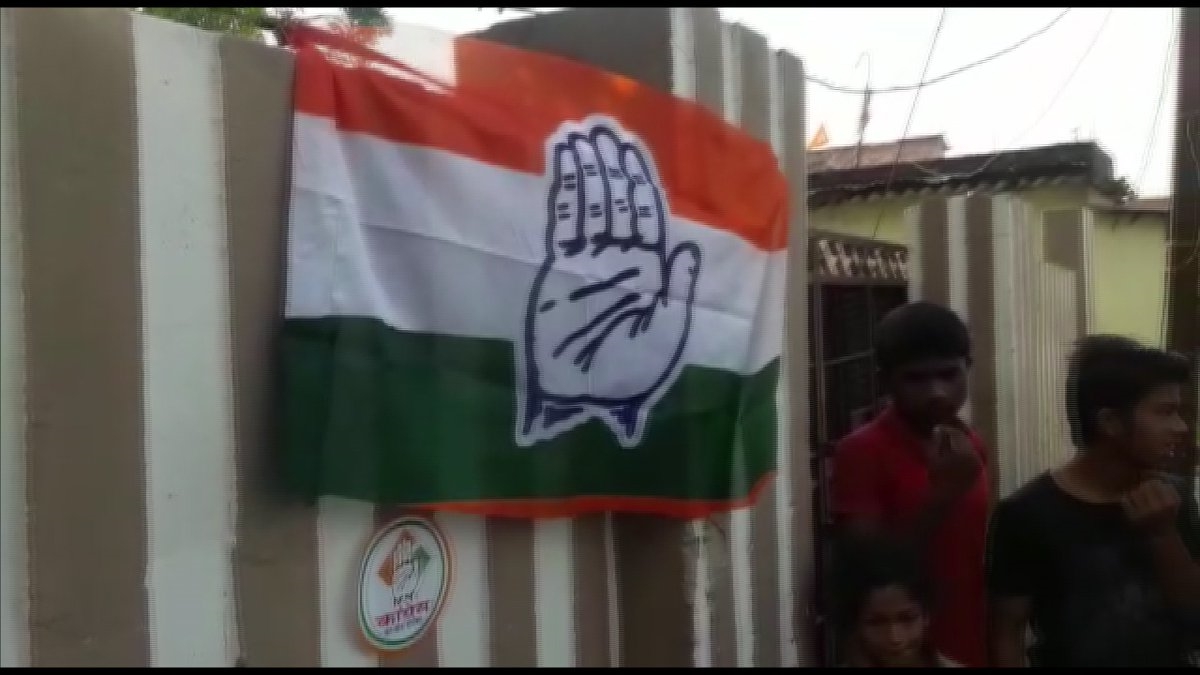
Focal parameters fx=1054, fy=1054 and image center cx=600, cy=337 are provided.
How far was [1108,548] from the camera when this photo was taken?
7.86ft

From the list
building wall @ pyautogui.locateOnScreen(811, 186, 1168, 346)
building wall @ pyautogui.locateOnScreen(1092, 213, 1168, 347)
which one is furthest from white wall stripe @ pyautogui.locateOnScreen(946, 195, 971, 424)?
building wall @ pyautogui.locateOnScreen(1092, 213, 1168, 347)

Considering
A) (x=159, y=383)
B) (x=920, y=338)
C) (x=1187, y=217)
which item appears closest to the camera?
(x=159, y=383)

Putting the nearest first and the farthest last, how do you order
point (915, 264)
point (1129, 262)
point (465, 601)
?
1. point (465, 601)
2. point (915, 264)
3. point (1129, 262)

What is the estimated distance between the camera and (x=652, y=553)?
8.75ft

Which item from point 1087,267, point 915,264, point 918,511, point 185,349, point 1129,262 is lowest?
point 918,511

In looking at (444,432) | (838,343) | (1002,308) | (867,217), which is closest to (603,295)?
(444,432)

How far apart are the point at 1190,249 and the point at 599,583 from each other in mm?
2604

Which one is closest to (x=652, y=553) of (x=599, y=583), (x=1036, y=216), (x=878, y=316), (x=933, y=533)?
(x=599, y=583)

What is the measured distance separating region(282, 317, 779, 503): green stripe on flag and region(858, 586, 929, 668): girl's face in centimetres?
45

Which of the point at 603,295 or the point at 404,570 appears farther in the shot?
the point at 603,295

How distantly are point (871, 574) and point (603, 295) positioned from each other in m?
0.91

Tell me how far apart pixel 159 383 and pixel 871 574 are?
162 centimetres

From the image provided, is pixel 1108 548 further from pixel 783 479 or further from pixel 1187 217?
pixel 1187 217

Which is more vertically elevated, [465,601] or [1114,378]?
[1114,378]
